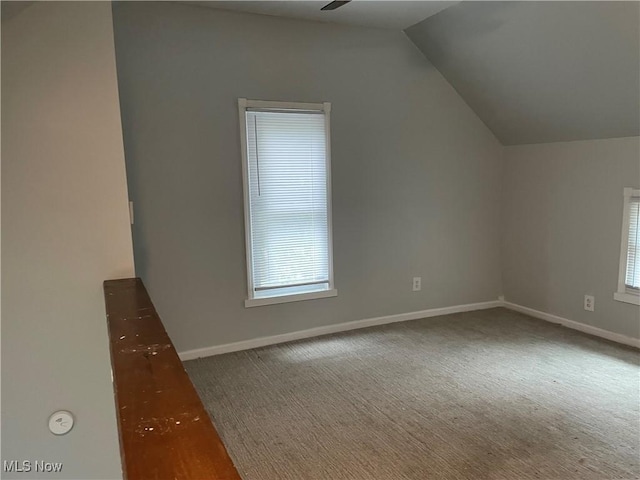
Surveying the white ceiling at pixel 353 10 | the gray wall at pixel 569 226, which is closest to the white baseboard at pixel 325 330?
the gray wall at pixel 569 226

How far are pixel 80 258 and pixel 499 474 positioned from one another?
216 centimetres

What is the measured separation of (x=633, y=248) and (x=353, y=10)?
110 inches

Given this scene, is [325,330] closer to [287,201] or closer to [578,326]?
[287,201]

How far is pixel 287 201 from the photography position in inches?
148

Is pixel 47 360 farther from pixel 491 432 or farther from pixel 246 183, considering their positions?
pixel 491 432

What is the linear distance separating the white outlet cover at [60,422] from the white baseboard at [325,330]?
51.4 inches

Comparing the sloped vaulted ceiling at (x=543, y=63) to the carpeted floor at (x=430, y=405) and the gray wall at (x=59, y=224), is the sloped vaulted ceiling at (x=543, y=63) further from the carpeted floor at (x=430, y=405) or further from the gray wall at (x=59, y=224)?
the gray wall at (x=59, y=224)

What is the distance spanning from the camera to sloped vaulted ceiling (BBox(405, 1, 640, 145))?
114 inches

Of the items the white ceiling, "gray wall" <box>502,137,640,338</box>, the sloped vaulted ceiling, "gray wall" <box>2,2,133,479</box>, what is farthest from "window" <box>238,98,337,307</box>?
"gray wall" <box>502,137,640,338</box>

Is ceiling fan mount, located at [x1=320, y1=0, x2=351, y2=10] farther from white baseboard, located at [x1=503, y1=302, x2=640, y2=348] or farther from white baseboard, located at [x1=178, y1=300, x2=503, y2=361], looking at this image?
white baseboard, located at [x1=503, y1=302, x2=640, y2=348]

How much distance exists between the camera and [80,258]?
210 centimetres

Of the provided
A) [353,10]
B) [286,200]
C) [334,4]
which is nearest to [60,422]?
[286,200]

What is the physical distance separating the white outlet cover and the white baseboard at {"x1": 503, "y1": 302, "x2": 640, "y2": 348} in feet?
12.6

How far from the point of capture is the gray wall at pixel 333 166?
3283mm
